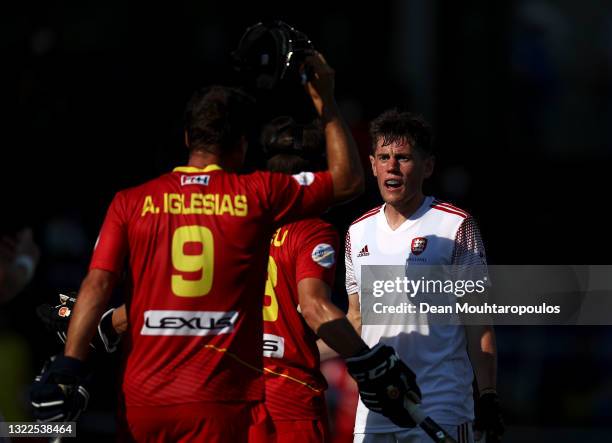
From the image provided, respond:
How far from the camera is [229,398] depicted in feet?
19.2

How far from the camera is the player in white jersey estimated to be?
6848mm

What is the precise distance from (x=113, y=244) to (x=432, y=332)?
6.44 feet

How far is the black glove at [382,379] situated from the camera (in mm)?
6141

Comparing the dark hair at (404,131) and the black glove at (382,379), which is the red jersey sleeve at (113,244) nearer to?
the black glove at (382,379)

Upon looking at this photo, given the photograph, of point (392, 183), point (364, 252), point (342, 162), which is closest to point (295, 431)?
point (364, 252)

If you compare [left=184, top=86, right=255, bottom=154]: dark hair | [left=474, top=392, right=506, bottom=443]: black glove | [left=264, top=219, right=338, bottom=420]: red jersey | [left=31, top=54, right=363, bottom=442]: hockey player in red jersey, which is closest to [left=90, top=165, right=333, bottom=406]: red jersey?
[left=31, top=54, right=363, bottom=442]: hockey player in red jersey

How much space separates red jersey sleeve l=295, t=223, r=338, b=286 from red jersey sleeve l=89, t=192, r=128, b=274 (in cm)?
121

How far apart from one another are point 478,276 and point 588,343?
18.0 feet

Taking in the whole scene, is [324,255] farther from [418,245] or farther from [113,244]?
[113,244]

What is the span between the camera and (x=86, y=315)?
576cm

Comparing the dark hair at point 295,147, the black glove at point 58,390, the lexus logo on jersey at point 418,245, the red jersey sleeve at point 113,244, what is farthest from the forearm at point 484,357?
the black glove at point 58,390

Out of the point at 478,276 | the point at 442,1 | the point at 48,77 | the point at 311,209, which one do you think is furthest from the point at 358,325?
the point at 442,1

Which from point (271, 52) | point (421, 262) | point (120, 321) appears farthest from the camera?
point (421, 262)

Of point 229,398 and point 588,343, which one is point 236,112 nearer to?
point 229,398
